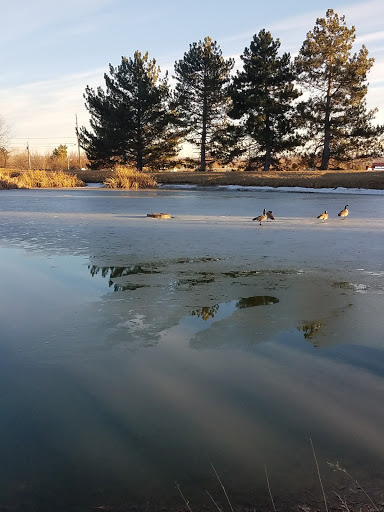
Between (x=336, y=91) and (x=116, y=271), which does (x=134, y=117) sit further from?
(x=116, y=271)

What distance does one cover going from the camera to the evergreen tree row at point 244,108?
33938mm

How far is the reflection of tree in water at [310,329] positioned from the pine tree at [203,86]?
122 feet

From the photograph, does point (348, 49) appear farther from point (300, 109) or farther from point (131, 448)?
point (131, 448)

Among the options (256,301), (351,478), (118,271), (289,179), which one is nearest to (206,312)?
(256,301)

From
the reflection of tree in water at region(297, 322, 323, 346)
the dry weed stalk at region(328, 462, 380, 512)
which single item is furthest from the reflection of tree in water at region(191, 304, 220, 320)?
the dry weed stalk at region(328, 462, 380, 512)

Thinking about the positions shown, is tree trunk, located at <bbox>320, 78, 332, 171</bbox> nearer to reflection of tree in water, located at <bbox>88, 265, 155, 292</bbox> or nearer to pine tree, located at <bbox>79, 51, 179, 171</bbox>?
pine tree, located at <bbox>79, 51, 179, 171</bbox>

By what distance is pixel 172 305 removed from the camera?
508 centimetres

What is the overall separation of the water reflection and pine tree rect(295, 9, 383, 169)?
32.7 metres

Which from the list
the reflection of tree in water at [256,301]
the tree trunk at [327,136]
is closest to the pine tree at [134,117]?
the tree trunk at [327,136]

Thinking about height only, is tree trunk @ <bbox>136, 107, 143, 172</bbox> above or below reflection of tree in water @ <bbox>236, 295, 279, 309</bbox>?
above

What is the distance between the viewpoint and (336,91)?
34.7 m

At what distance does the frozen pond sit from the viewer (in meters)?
2.21

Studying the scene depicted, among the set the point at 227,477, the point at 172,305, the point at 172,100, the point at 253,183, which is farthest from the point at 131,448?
the point at 172,100

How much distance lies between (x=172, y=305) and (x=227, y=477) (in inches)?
116
